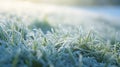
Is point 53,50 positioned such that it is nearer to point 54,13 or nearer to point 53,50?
point 53,50

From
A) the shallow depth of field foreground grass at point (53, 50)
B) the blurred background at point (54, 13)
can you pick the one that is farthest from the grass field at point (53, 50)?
the blurred background at point (54, 13)

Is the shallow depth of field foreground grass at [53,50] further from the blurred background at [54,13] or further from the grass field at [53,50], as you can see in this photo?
the blurred background at [54,13]

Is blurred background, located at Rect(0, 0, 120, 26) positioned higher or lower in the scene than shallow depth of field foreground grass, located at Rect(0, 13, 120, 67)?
lower

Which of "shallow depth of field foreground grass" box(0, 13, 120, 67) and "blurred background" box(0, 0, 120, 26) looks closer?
"shallow depth of field foreground grass" box(0, 13, 120, 67)

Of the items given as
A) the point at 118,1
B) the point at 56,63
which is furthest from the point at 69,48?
the point at 118,1

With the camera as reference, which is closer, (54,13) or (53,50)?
(53,50)

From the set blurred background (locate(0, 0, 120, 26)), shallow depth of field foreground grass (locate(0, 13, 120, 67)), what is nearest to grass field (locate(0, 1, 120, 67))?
shallow depth of field foreground grass (locate(0, 13, 120, 67))

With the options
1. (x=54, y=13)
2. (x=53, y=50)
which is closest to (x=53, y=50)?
(x=53, y=50)

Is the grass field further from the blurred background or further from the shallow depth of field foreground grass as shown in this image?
the blurred background

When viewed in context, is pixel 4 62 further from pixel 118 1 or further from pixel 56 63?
pixel 118 1
